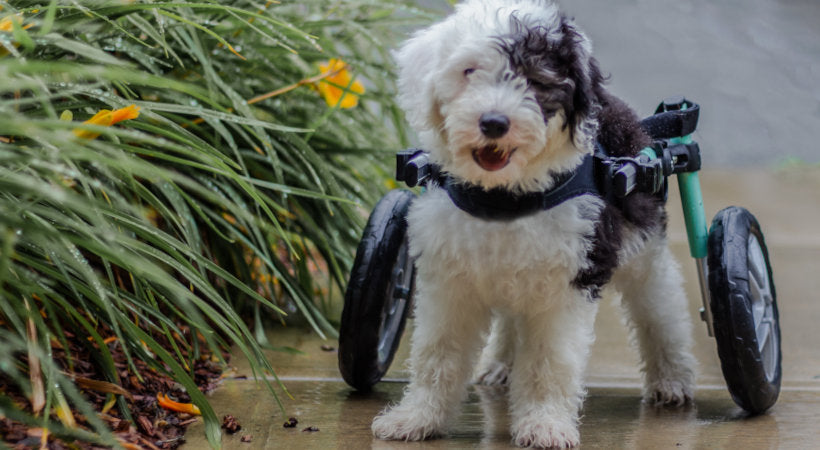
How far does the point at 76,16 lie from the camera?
2.97 meters

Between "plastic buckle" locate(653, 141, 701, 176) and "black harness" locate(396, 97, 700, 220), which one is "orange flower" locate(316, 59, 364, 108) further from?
"plastic buckle" locate(653, 141, 701, 176)

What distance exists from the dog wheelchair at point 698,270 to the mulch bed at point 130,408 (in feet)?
1.91

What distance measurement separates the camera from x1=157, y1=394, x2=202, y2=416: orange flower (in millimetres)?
2863

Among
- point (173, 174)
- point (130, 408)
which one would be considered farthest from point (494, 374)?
point (173, 174)

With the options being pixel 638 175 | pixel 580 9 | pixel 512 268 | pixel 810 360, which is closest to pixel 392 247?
pixel 512 268

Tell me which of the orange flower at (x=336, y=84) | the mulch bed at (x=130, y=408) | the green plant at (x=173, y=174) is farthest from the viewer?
the orange flower at (x=336, y=84)

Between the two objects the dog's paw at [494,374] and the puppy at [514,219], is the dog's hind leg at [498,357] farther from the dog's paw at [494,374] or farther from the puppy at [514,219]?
the puppy at [514,219]

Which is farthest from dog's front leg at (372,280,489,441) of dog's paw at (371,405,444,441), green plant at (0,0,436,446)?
green plant at (0,0,436,446)

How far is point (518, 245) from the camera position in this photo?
2633 mm

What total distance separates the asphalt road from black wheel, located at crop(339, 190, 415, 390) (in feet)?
19.6

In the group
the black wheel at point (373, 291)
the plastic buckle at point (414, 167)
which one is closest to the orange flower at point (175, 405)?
the black wheel at point (373, 291)

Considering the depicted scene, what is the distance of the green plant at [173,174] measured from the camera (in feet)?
7.37

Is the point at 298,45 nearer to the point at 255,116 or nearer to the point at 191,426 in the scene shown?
the point at 255,116

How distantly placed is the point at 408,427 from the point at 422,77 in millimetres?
1022
